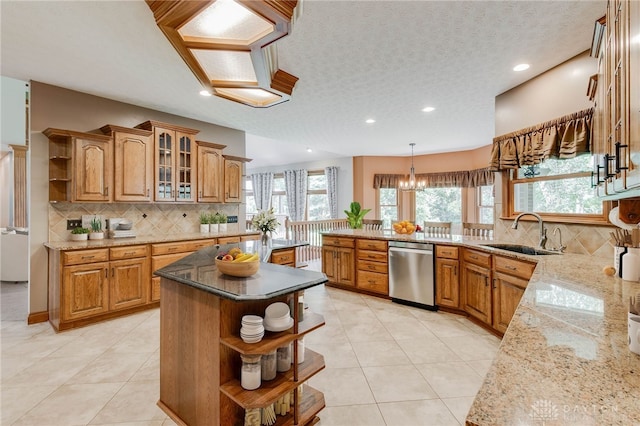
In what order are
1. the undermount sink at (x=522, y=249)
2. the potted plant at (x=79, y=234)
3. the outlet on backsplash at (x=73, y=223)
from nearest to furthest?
the undermount sink at (x=522, y=249), the potted plant at (x=79, y=234), the outlet on backsplash at (x=73, y=223)

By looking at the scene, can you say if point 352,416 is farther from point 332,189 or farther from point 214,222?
point 332,189

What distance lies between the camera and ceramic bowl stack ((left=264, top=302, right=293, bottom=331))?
160 centimetres

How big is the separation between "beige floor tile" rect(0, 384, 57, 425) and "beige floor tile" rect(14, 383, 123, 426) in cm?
5

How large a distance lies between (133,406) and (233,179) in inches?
144

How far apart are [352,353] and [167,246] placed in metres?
2.70

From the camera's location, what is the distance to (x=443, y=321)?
361 cm

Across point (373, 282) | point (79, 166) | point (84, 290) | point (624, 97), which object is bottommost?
point (373, 282)

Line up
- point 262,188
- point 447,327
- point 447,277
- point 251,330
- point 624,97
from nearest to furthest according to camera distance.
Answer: point 624,97 → point 251,330 → point 447,327 → point 447,277 → point 262,188

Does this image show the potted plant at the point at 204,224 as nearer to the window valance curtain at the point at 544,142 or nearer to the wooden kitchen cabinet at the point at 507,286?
the wooden kitchen cabinet at the point at 507,286

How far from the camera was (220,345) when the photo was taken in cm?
154

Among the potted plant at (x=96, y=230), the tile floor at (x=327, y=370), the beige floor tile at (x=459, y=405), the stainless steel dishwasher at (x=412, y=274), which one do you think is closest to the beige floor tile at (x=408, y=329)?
the tile floor at (x=327, y=370)

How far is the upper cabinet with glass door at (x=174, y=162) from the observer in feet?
13.6

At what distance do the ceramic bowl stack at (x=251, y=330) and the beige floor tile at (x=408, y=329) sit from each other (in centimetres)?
210

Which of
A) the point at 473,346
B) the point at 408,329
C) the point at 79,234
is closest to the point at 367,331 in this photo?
the point at 408,329
